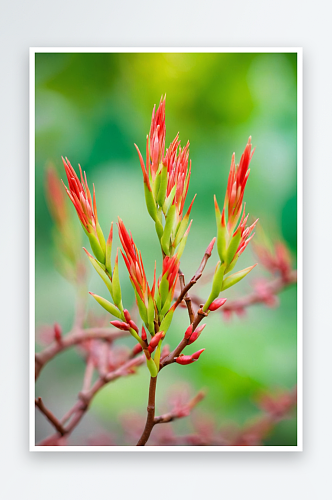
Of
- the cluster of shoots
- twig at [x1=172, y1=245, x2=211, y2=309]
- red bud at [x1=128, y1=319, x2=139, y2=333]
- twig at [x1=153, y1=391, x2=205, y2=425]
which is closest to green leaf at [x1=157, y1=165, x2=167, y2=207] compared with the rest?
the cluster of shoots

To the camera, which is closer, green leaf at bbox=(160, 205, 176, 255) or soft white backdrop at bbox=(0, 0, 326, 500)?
green leaf at bbox=(160, 205, 176, 255)

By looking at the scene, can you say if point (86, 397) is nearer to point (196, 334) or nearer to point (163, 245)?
point (196, 334)

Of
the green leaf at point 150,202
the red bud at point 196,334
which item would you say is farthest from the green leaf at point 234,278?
the green leaf at point 150,202

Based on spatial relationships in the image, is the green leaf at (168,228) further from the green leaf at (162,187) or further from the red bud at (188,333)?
the red bud at (188,333)

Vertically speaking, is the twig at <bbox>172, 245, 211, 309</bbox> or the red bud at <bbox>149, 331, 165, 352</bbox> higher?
the twig at <bbox>172, 245, 211, 309</bbox>

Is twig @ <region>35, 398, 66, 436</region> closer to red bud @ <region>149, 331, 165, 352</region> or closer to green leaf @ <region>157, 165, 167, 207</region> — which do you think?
red bud @ <region>149, 331, 165, 352</region>
